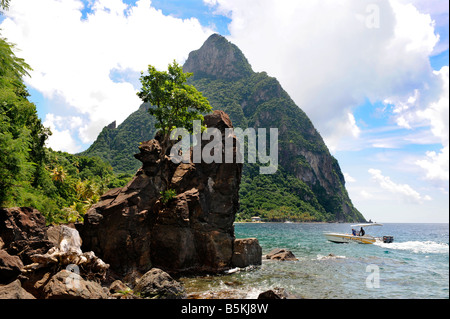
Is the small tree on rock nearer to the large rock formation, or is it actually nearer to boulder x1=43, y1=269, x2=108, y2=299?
the large rock formation

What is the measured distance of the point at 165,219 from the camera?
2048cm

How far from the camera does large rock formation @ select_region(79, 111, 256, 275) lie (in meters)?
18.3

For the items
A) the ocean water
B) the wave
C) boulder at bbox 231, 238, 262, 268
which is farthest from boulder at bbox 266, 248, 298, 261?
the wave

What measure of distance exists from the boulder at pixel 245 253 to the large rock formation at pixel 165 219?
2.00 feet

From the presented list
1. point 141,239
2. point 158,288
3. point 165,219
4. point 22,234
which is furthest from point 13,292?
point 165,219

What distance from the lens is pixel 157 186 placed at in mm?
21281

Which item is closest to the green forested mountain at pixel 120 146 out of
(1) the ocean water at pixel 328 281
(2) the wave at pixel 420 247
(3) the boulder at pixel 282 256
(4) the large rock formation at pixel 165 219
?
(2) the wave at pixel 420 247

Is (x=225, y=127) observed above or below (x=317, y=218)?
above

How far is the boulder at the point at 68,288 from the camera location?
9.57 meters

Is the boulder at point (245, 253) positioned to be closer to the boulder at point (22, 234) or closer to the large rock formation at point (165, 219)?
the large rock formation at point (165, 219)

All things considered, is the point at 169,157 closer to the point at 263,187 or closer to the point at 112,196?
the point at 112,196
